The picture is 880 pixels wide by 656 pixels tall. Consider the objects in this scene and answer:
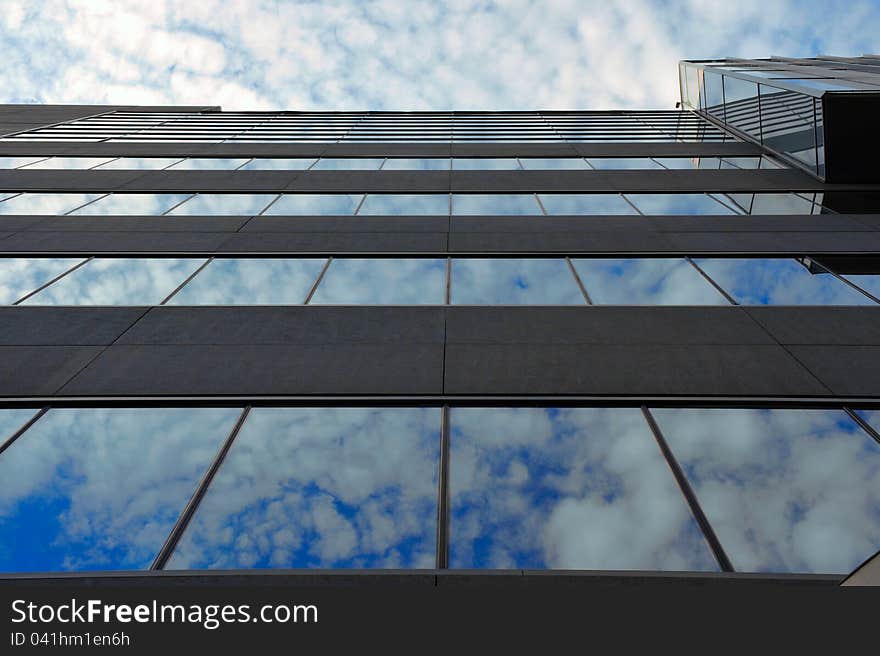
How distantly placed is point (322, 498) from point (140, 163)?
15217 millimetres

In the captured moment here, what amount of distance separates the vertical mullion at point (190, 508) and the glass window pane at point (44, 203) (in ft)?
32.7

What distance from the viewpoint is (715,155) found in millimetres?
16969

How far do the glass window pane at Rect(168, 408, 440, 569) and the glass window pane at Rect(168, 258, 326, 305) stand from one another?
3430mm

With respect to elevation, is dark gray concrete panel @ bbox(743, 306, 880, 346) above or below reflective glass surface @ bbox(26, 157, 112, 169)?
below

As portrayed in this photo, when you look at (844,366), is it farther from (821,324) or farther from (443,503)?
(443,503)

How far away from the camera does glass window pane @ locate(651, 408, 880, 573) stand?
16.4 feet

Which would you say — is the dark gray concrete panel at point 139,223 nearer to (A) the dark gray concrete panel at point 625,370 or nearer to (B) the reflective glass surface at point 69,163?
(B) the reflective glass surface at point 69,163

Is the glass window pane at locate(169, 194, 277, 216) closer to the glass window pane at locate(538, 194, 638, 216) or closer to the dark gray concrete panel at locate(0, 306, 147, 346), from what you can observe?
the dark gray concrete panel at locate(0, 306, 147, 346)

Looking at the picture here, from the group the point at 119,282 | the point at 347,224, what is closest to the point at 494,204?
the point at 347,224

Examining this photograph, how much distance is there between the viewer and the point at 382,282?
33.7 ft

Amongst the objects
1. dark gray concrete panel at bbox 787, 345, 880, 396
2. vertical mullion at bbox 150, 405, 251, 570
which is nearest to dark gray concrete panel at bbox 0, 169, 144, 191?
vertical mullion at bbox 150, 405, 251, 570

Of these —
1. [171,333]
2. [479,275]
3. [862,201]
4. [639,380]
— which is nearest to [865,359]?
[639,380]

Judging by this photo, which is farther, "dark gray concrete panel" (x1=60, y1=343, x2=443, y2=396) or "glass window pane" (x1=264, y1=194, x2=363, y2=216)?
"glass window pane" (x1=264, y1=194, x2=363, y2=216)

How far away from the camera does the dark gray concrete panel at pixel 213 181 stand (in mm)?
14773
